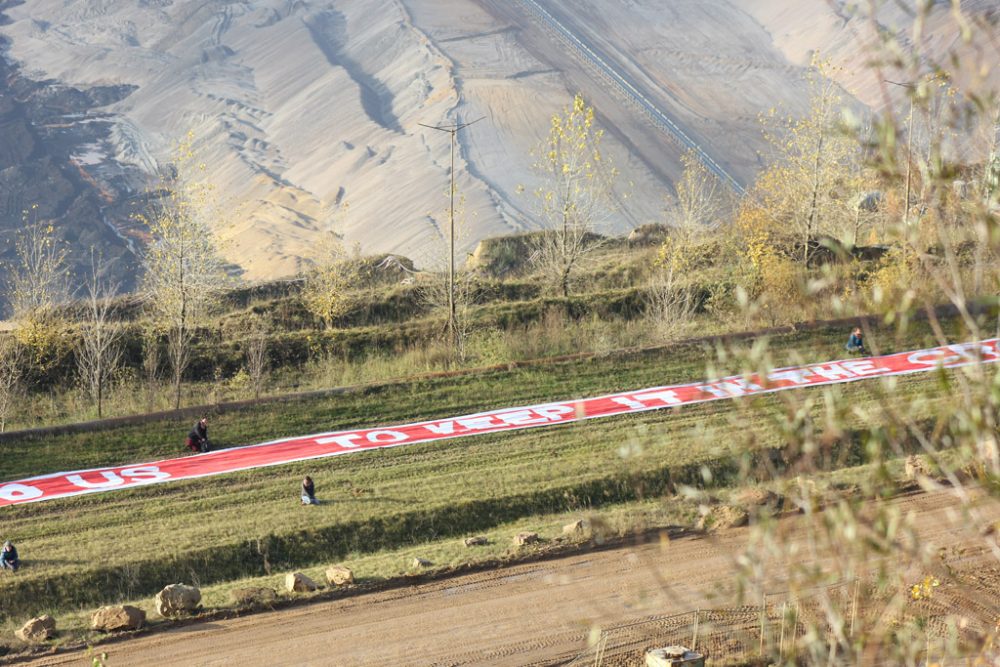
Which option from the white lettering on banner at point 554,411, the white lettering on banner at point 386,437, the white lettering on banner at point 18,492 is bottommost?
the white lettering on banner at point 18,492

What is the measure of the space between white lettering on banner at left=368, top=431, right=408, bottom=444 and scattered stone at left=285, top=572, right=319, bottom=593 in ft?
30.6

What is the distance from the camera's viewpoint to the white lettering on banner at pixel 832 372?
110 ft

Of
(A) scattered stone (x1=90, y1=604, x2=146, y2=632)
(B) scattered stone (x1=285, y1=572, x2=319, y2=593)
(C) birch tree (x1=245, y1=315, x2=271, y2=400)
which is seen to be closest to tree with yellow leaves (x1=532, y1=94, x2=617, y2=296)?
(C) birch tree (x1=245, y1=315, x2=271, y2=400)

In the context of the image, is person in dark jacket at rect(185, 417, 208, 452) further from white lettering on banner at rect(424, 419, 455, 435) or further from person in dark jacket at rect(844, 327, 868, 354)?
person in dark jacket at rect(844, 327, 868, 354)

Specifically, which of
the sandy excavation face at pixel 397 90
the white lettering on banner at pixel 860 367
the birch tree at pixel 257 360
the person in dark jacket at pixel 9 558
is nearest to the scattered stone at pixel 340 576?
the person in dark jacket at pixel 9 558

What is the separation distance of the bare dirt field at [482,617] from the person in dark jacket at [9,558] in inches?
213

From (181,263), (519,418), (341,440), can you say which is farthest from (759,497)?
(181,263)

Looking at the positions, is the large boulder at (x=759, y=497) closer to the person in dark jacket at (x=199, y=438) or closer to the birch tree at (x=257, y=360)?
the person in dark jacket at (x=199, y=438)

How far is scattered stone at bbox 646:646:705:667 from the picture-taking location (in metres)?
17.1

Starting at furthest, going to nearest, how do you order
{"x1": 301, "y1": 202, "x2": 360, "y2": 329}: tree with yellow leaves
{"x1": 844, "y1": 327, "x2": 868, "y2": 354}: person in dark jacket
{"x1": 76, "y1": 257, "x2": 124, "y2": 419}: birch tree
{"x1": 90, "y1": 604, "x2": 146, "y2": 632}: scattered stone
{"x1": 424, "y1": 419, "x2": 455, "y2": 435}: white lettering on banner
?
{"x1": 301, "y1": 202, "x2": 360, "y2": 329}: tree with yellow leaves < {"x1": 844, "y1": 327, "x2": 868, "y2": 354}: person in dark jacket < {"x1": 76, "y1": 257, "x2": 124, "y2": 419}: birch tree < {"x1": 424, "y1": 419, "x2": 455, "y2": 435}: white lettering on banner < {"x1": 90, "y1": 604, "x2": 146, "y2": 632}: scattered stone

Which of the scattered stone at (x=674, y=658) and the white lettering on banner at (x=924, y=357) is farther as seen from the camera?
the white lettering on banner at (x=924, y=357)

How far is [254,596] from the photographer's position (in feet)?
70.8

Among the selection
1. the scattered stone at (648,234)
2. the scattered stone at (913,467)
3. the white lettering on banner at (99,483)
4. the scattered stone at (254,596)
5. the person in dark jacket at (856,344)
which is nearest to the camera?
the scattered stone at (254,596)

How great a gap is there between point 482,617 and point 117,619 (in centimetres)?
741
